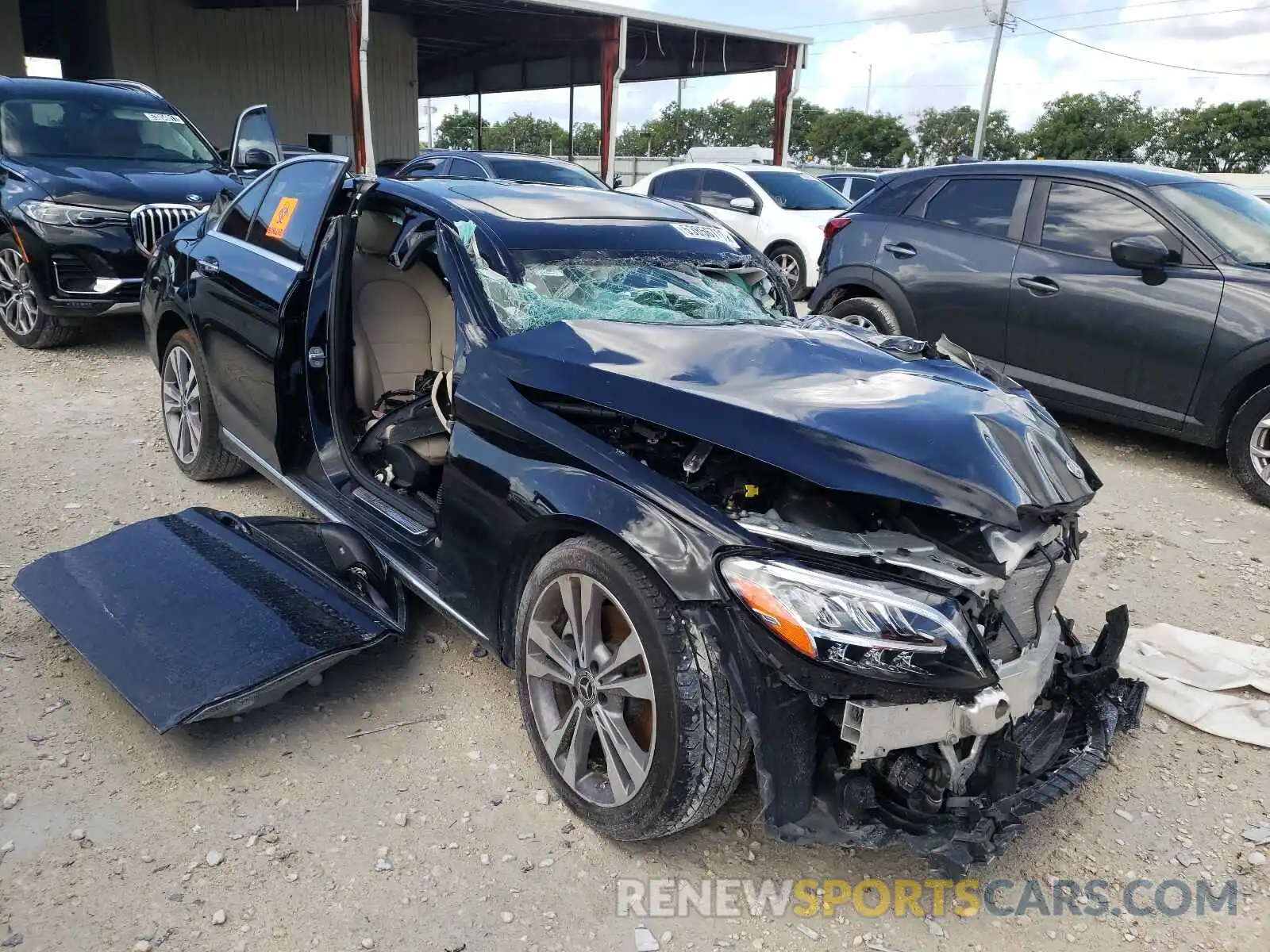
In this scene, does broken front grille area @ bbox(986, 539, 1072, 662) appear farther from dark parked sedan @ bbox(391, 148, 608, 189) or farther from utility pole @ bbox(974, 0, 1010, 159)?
utility pole @ bbox(974, 0, 1010, 159)

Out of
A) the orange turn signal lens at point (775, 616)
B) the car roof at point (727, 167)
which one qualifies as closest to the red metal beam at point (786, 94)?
the car roof at point (727, 167)

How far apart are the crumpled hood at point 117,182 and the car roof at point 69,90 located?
0.84 metres

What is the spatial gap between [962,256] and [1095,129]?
51989 mm

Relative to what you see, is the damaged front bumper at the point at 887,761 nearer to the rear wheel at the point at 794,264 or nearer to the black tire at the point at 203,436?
the black tire at the point at 203,436

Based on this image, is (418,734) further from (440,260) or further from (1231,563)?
(1231,563)

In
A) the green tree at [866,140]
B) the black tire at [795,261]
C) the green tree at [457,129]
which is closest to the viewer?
the black tire at [795,261]

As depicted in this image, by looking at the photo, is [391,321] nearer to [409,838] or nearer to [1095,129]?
[409,838]

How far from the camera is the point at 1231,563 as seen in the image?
14.4ft

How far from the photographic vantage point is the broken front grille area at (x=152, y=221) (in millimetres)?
6836

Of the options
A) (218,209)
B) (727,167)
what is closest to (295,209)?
(218,209)

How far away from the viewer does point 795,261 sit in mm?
11344

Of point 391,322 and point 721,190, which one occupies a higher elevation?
point 721,190

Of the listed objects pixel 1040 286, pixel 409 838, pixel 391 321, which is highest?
pixel 1040 286

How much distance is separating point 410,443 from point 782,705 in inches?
79.0
